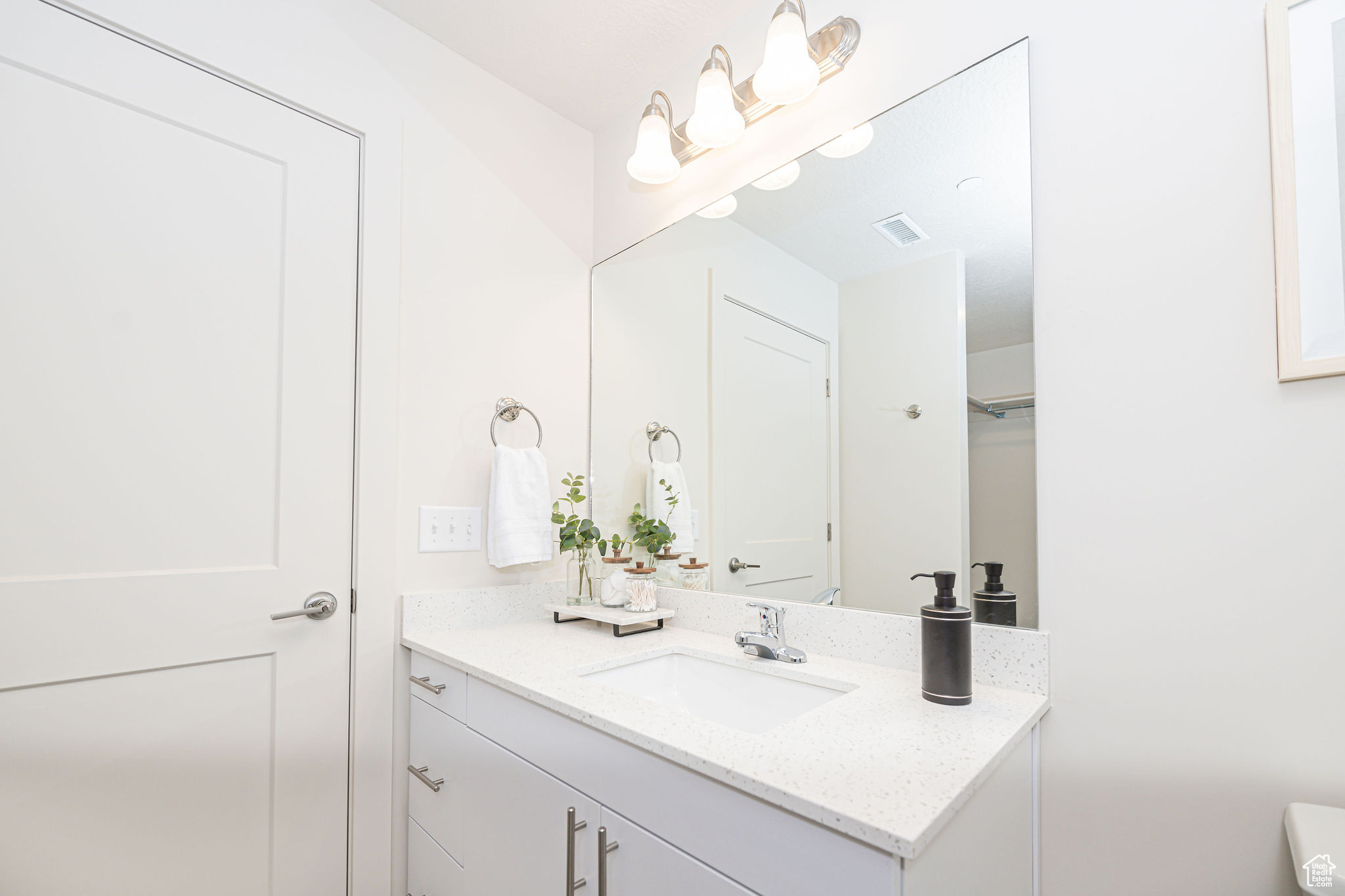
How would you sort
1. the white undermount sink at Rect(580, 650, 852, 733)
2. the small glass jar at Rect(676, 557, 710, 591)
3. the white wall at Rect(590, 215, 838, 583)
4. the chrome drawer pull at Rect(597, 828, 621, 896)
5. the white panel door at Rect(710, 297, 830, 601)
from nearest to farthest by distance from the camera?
the chrome drawer pull at Rect(597, 828, 621, 896)
the white undermount sink at Rect(580, 650, 852, 733)
the white panel door at Rect(710, 297, 830, 601)
the white wall at Rect(590, 215, 838, 583)
the small glass jar at Rect(676, 557, 710, 591)

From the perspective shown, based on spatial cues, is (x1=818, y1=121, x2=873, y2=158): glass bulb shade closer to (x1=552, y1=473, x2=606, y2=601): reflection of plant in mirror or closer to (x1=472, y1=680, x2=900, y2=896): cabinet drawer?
(x1=552, y1=473, x2=606, y2=601): reflection of plant in mirror

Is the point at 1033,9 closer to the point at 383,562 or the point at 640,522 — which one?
the point at 640,522

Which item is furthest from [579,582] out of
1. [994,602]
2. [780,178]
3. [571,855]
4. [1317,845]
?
[1317,845]

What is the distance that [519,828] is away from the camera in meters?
1.06

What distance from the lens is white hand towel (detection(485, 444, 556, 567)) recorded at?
1.60 m

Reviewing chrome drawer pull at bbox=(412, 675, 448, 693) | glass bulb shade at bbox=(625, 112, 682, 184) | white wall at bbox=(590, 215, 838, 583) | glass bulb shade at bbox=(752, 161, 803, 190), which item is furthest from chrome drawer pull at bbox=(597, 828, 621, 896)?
glass bulb shade at bbox=(625, 112, 682, 184)

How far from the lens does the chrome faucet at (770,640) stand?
4.00 feet

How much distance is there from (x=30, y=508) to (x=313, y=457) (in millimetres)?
444

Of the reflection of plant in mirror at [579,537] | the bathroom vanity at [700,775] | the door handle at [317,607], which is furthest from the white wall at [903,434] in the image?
the door handle at [317,607]

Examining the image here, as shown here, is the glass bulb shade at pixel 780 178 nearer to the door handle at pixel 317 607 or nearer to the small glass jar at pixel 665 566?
the small glass jar at pixel 665 566

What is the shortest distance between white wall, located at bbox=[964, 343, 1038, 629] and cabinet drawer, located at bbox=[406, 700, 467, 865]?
1060 mm

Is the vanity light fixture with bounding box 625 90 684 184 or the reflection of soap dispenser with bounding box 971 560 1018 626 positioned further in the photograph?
the vanity light fixture with bounding box 625 90 684 184

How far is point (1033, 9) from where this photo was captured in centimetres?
107

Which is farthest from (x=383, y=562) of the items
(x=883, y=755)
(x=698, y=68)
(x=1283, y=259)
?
(x=1283, y=259)
